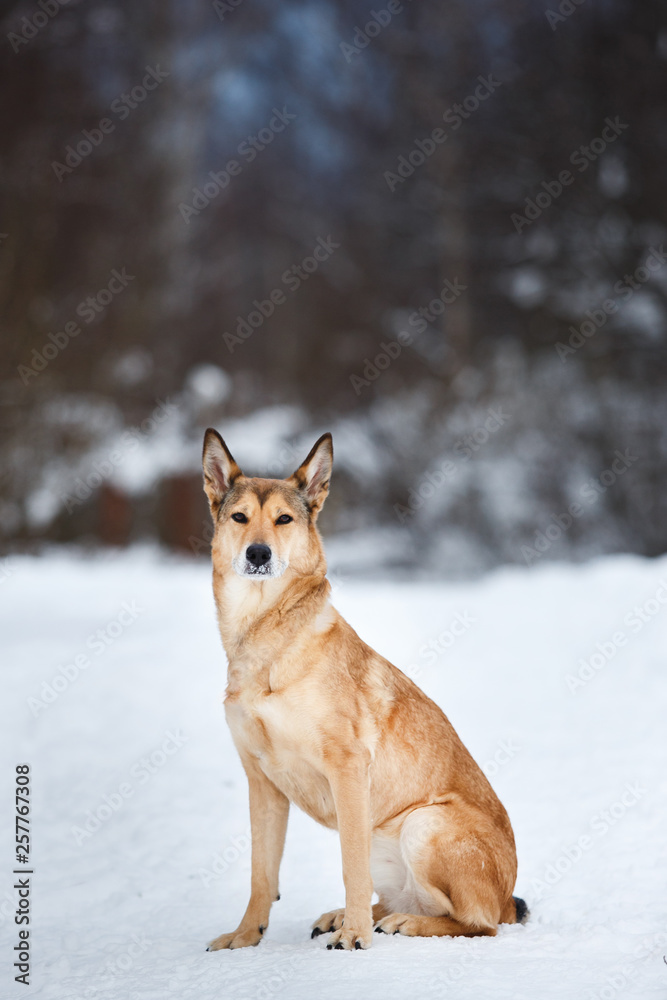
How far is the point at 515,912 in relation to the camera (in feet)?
13.1

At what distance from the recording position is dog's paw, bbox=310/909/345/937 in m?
3.93

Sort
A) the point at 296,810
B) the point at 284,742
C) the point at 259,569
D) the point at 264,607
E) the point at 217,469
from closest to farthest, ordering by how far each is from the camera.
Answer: the point at 284,742, the point at 259,569, the point at 264,607, the point at 217,469, the point at 296,810

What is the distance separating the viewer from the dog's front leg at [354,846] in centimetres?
353

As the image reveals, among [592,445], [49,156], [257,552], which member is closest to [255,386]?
[592,445]

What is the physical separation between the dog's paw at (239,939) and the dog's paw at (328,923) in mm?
242

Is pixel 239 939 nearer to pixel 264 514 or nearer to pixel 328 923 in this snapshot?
pixel 328 923

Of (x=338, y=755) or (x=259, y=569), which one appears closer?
(x=338, y=755)

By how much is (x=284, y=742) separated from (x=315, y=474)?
1.25 metres

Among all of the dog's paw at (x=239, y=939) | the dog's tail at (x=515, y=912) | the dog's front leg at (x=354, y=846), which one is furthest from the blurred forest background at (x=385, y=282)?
the dog's tail at (x=515, y=912)

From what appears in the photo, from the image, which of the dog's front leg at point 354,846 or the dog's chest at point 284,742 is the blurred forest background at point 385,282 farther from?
the dog's front leg at point 354,846

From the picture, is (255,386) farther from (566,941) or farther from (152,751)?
(566,941)

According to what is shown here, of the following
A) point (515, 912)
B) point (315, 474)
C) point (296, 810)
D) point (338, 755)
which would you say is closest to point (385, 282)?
point (296, 810)

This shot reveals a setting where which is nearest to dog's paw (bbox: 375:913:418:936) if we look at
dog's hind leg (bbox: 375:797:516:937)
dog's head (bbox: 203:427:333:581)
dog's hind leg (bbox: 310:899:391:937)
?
dog's hind leg (bbox: 375:797:516:937)

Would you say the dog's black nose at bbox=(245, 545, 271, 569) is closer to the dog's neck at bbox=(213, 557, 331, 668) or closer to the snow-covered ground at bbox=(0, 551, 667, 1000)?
the dog's neck at bbox=(213, 557, 331, 668)
